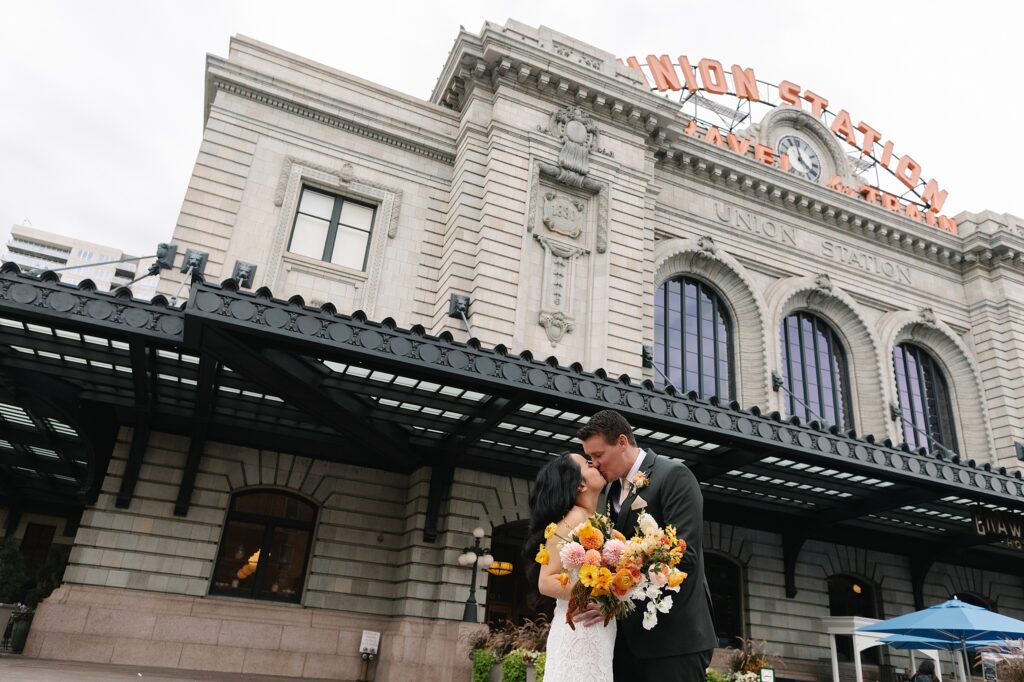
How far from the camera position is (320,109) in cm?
2125

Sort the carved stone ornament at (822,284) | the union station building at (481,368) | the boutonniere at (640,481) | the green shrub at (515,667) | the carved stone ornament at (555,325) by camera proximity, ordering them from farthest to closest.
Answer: the carved stone ornament at (822,284), the carved stone ornament at (555,325), the union station building at (481,368), the green shrub at (515,667), the boutonniere at (640,481)

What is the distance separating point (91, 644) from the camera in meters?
14.2

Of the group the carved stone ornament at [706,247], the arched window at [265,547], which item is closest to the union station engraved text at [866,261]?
the carved stone ornament at [706,247]

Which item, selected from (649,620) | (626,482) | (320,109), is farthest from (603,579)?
(320,109)

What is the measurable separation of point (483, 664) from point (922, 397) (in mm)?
21844

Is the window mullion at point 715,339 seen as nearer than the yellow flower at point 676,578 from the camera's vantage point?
No

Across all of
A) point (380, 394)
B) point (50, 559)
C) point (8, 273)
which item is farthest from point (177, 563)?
point (50, 559)

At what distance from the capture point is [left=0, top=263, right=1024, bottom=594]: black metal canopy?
476 inches

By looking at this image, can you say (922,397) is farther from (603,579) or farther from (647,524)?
(603,579)

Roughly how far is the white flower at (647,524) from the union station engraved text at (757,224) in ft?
77.8

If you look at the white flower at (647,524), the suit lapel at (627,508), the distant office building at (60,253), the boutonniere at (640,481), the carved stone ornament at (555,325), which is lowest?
the white flower at (647,524)

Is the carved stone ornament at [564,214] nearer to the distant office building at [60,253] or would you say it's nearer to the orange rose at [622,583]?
the orange rose at [622,583]

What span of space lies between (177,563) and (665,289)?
16.9 meters

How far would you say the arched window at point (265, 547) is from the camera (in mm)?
16422
